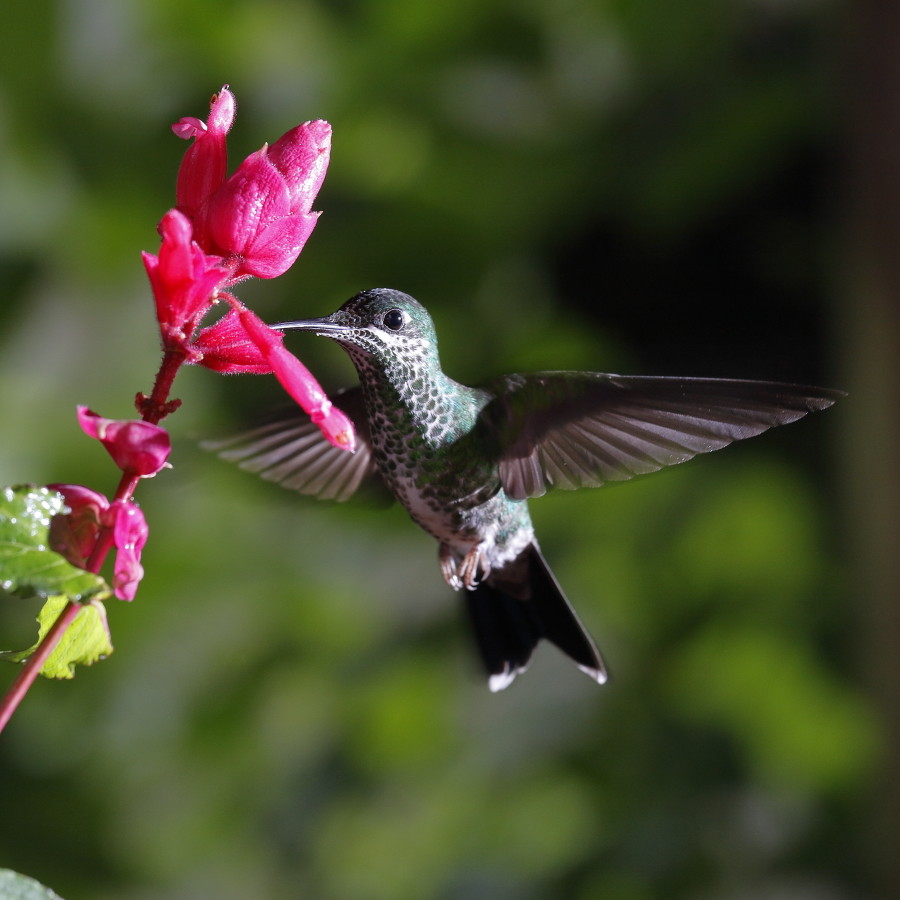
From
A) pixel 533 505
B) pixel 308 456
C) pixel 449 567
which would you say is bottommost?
pixel 533 505

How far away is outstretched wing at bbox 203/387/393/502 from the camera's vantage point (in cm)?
125

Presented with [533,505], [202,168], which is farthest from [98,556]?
[533,505]

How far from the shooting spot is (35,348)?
2332 millimetres

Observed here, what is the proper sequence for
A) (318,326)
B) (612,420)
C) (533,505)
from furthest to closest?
(533,505)
(612,420)
(318,326)

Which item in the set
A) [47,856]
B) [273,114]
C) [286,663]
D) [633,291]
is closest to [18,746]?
[47,856]

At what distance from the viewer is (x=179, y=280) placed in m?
0.67

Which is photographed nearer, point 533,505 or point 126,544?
point 126,544

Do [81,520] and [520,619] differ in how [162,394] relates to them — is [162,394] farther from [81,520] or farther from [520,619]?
[520,619]

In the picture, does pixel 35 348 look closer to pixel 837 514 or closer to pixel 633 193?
pixel 633 193

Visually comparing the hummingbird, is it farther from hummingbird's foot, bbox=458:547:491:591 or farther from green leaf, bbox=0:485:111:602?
green leaf, bbox=0:485:111:602

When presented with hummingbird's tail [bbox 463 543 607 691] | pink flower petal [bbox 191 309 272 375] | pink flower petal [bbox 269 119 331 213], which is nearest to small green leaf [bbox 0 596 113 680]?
pink flower petal [bbox 191 309 272 375]

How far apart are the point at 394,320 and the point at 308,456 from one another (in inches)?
12.6

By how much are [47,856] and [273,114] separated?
147 cm

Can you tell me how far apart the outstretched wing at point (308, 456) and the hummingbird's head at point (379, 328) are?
0.19m
